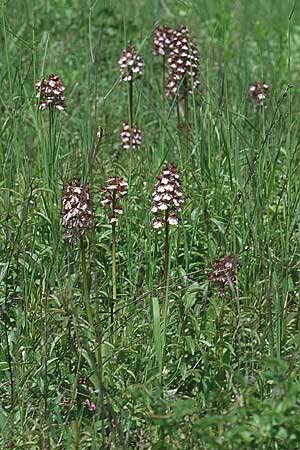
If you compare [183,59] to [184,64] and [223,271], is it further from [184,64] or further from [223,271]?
[223,271]

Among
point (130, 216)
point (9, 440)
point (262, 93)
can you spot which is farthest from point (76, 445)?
point (262, 93)

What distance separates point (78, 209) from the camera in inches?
103

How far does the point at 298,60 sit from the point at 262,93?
8.17 feet

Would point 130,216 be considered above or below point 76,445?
above

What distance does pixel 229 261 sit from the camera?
8.85 ft

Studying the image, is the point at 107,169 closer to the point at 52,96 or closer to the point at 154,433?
the point at 52,96

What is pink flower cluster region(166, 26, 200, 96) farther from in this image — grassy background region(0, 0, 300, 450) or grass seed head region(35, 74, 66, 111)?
grass seed head region(35, 74, 66, 111)

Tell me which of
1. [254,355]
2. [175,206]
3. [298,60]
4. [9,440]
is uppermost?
[298,60]

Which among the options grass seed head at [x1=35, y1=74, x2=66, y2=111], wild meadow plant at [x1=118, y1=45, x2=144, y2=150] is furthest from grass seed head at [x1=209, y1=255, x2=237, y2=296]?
wild meadow plant at [x1=118, y1=45, x2=144, y2=150]

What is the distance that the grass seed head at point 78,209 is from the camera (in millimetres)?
2623

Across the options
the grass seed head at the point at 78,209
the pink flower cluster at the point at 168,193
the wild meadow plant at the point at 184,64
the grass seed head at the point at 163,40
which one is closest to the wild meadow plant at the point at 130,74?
the wild meadow plant at the point at 184,64

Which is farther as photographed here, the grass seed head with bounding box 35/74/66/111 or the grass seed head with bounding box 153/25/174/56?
the grass seed head with bounding box 153/25/174/56

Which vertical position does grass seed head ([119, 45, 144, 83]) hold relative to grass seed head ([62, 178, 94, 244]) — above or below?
above

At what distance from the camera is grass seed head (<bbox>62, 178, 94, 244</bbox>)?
2623 mm
